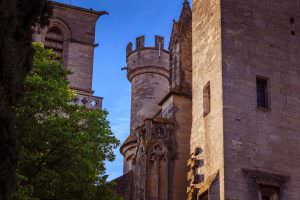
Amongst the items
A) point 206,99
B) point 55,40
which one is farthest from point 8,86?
point 55,40

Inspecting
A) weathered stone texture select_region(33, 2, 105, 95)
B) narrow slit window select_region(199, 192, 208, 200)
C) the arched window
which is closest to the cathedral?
narrow slit window select_region(199, 192, 208, 200)

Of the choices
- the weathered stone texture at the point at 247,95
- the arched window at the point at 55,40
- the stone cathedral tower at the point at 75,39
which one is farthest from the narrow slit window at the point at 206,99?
the arched window at the point at 55,40

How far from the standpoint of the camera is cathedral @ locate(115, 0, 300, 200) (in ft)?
67.9

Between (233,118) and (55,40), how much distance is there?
67.3ft

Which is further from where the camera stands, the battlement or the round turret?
the battlement

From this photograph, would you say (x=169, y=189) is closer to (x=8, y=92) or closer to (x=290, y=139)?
(x=290, y=139)

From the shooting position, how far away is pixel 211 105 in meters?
21.9

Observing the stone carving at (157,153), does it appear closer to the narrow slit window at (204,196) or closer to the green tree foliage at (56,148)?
the narrow slit window at (204,196)

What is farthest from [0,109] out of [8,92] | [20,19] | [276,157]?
[276,157]

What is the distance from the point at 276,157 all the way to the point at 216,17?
467cm

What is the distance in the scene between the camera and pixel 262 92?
72.3ft

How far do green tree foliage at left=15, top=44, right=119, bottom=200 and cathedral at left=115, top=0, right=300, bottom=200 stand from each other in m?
3.23

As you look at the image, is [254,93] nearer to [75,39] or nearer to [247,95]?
[247,95]

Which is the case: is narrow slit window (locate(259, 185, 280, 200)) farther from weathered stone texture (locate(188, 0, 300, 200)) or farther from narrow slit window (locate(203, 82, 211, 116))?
narrow slit window (locate(203, 82, 211, 116))
